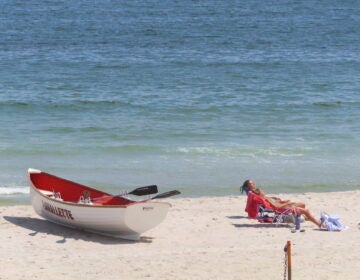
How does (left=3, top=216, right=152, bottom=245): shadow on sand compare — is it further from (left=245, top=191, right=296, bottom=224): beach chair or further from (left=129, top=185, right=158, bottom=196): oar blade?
(left=245, top=191, right=296, bottom=224): beach chair

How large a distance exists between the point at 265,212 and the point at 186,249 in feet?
7.69

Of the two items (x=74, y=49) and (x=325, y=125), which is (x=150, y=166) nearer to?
(x=325, y=125)

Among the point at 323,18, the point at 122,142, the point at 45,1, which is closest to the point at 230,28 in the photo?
the point at 323,18

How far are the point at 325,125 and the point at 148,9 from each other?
3426 cm

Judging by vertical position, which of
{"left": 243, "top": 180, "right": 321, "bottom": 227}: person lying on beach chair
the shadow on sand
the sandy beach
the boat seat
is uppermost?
the boat seat

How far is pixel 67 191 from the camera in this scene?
1927 centimetres

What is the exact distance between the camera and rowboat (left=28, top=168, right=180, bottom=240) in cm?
1747

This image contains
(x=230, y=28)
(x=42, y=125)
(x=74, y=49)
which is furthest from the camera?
(x=230, y=28)

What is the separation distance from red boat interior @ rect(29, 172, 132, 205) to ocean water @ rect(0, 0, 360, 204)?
2577mm

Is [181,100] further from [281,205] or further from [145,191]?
[145,191]

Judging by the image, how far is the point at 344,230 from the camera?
18578mm

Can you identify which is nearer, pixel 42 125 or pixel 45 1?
pixel 42 125

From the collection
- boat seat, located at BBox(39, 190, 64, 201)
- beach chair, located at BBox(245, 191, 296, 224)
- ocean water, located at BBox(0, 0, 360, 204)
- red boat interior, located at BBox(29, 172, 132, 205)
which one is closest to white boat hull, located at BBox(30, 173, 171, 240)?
boat seat, located at BBox(39, 190, 64, 201)

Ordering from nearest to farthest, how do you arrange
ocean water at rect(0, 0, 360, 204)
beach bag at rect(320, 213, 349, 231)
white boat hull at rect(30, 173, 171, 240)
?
white boat hull at rect(30, 173, 171, 240) < beach bag at rect(320, 213, 349, 231) < ocean water at rect(0, 0, 360, 204)
